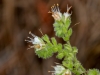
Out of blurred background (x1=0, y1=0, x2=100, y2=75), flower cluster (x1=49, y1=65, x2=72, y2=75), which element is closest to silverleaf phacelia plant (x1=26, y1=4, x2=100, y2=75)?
flower cluster (x1=49, y1=65, x2=72, y2=75)

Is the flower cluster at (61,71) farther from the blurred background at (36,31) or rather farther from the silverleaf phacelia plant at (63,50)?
the blurred background at (36,31)

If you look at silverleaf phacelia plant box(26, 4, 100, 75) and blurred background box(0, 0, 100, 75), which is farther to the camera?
blurred background box(0, 0, 100, 75)

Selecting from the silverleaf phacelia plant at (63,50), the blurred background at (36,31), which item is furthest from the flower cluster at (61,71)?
the blurred background at (36,31)

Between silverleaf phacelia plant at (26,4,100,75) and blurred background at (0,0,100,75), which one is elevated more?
blurred background at (0,0,100,75)

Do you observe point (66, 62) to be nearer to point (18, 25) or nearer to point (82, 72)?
point (82, 72)

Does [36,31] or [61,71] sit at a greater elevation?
[36,31]

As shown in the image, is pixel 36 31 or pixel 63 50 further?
pixel 36 31

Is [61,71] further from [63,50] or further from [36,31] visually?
[36,31]

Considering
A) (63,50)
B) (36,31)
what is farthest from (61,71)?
(36,31)

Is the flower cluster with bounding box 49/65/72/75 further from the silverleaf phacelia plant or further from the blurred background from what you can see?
the blurred background
